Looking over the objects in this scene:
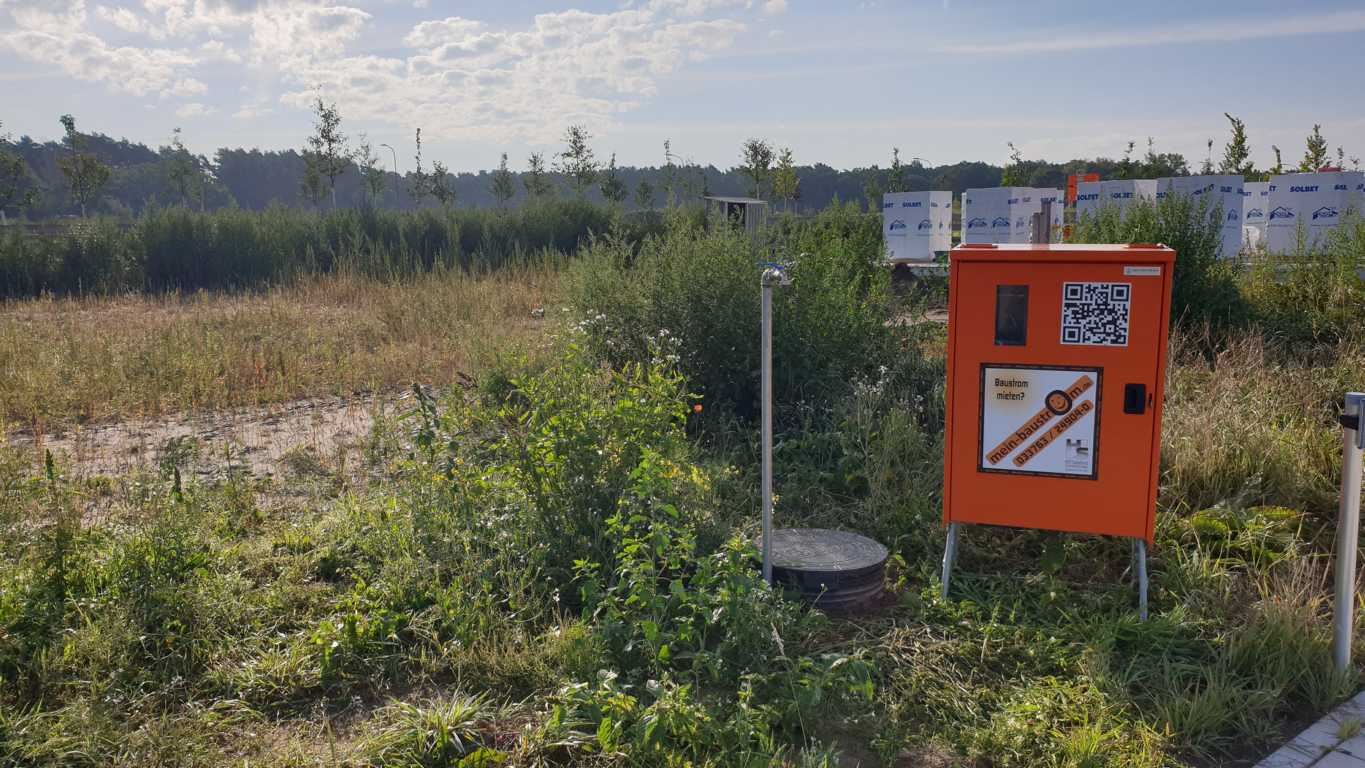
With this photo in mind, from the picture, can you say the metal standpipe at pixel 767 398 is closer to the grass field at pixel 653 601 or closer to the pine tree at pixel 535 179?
the grass field at pixel 653 601

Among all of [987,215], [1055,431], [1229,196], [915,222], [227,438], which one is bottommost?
[227,438]

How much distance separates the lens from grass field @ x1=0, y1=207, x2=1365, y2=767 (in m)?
3.30

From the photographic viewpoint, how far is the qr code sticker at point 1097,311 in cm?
410

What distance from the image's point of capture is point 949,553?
4.46 m

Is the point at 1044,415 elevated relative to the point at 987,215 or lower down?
lower down

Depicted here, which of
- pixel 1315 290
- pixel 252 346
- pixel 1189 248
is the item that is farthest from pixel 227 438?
pixel 1315 290

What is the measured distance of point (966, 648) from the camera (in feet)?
12.8

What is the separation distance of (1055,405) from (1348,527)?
3.78 feet

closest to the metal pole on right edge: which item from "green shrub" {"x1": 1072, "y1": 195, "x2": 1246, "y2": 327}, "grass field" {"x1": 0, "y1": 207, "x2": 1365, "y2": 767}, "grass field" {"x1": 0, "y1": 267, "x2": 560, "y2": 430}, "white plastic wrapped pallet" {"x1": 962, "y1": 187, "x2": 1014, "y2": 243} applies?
"grass field" {"x1": 0, "y1": 207, "x2": 1365, "y2": 767}

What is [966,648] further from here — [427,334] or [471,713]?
[427,334]

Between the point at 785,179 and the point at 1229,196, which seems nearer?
the point at 1229,196

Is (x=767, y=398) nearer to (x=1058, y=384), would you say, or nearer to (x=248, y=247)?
(x=1058, y=384)

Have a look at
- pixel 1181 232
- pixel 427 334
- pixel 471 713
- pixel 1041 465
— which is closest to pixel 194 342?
pixel 427 334

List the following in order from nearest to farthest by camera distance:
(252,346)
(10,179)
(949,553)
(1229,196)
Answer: (949,553) < (252,346) < (1229,196) < (10,179)
